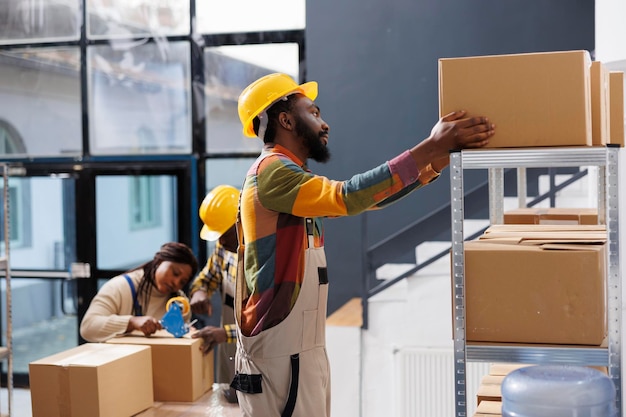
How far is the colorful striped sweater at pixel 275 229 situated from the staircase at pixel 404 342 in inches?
97.3

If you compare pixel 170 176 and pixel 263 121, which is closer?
pixel 263 121

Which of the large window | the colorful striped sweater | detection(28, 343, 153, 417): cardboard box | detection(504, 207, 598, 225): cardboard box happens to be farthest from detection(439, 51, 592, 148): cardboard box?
the large window

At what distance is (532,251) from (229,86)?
359 cm

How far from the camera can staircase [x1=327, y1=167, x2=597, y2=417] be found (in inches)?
183

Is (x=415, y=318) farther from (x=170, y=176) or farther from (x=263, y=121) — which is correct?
(x=263, y=121)

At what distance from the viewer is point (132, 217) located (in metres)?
5.33

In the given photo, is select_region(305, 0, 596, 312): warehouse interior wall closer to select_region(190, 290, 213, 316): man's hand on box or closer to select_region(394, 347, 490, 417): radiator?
select_region(394, 347, 490, 417): radiator

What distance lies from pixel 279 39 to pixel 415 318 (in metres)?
1.95

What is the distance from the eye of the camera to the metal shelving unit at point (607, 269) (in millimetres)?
1794

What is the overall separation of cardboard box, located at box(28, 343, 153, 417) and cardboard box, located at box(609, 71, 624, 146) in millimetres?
1997

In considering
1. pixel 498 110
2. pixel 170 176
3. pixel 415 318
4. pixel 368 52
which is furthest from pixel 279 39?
pixel 498 110

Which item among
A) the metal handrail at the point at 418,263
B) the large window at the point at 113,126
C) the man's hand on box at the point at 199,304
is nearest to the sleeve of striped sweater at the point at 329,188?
the man's hand on box at the point at 199,304

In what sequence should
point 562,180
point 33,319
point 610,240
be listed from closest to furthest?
point 610,240
point 562,180
point 33,319

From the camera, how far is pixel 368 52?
193 inches
